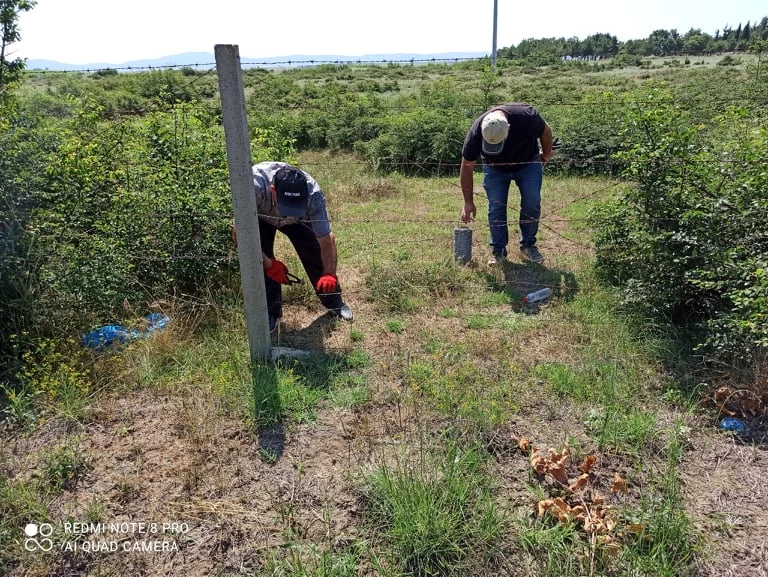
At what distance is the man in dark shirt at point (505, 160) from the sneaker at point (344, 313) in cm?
152

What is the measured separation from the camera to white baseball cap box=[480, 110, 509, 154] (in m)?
4.67

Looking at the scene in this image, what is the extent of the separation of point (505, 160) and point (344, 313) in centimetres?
213

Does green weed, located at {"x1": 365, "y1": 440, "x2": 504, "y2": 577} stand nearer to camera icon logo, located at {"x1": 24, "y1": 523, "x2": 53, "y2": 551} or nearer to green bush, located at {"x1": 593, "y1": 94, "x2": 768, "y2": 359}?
camera icon logo, located at {"x1": 24, "y1": 523, "x2": 53, "y2": 551}

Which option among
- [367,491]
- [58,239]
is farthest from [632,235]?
[58,239]

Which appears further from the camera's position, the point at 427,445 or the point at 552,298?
the point at 552,298

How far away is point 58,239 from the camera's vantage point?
12.5 ft

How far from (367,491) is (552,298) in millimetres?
2660

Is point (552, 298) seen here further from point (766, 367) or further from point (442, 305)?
point (766, 367)

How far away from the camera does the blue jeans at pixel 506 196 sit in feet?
16.5

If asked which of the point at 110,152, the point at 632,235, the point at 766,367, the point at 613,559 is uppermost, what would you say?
the point at 110,152

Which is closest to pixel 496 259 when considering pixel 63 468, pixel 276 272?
pixel 276 272

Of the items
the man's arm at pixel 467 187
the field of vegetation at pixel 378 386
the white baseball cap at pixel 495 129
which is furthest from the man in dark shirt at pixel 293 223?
the white baseball cap at pixel 495 129

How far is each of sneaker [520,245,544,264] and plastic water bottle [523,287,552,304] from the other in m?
0.78

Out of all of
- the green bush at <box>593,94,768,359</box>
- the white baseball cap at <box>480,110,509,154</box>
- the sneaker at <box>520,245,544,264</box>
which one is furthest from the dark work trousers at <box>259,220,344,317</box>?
the green bush at <box>593,94,768,359</box>
